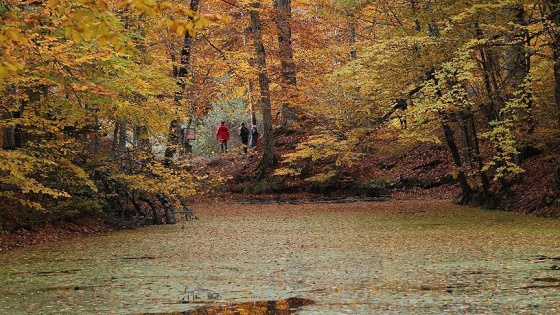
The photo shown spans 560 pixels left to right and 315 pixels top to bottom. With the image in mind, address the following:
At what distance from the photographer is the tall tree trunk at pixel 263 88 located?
88.2 feet

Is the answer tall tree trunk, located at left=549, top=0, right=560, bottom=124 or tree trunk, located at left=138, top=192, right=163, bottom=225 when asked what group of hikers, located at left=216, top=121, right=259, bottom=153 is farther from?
tall tree trunk, located at left=549, top=0, right=560, bottom=124

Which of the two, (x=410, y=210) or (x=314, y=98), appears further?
(x=314, y=98)

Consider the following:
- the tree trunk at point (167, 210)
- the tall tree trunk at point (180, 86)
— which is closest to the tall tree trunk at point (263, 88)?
the tall tree trunk at point (180, 86)

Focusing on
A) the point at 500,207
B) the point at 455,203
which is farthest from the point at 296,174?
the point at 500,207

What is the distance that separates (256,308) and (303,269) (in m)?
2.75

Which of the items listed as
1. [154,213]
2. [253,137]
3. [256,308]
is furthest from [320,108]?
[256,308]

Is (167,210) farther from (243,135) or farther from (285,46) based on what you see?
(243,135)

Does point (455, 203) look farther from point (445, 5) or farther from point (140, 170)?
point (140, 170)

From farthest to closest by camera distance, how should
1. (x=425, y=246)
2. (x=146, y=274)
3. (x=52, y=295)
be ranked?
(x=425, y=246) < (x=146, y=274) < (x=52, y=295)

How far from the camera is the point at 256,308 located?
670 cm

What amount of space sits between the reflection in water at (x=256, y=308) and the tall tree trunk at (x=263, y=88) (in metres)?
19.5

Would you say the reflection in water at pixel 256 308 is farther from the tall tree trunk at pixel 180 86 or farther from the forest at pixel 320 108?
the tall tree trunk at pixel 180 86

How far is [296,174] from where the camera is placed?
89.1 ft

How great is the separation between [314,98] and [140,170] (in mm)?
12242
